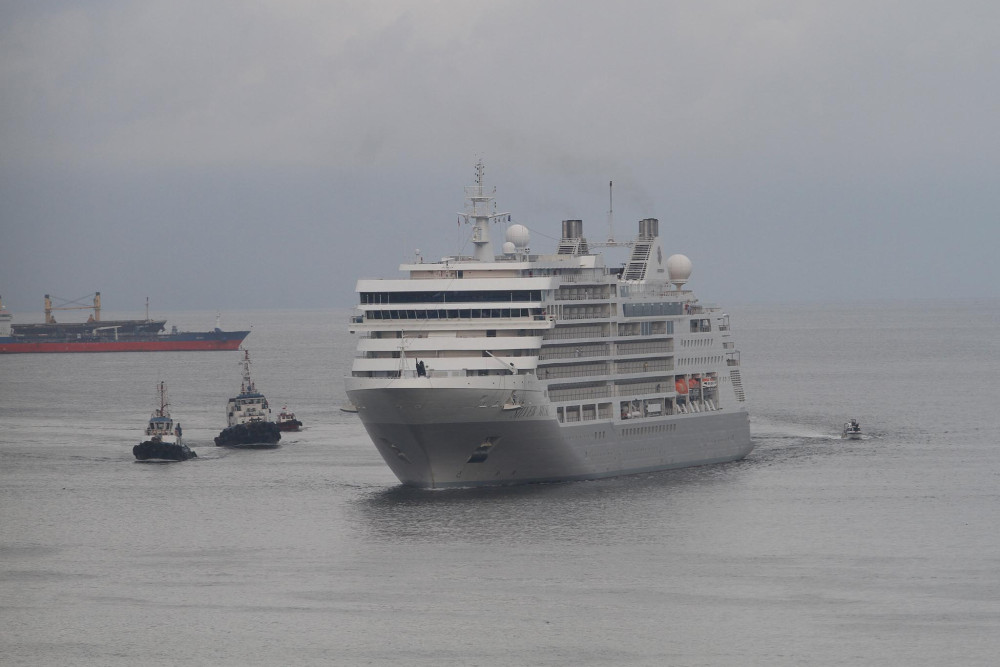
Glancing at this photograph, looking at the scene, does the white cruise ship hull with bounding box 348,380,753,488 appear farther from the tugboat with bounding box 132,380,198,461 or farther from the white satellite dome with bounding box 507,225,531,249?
the tugboat with bounding box 132,380,198,461

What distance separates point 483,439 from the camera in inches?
2297

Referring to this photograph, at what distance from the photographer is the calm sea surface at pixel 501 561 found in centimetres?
3969

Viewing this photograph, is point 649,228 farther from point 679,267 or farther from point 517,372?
point 517,372

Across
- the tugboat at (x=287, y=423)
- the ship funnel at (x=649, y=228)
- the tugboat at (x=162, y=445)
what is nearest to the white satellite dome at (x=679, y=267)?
the ship funnel at (x=649, y=228)

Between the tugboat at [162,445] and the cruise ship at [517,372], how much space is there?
61.2ft

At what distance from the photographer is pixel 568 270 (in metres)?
65.1

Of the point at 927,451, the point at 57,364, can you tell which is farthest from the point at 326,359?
the point at 927,451

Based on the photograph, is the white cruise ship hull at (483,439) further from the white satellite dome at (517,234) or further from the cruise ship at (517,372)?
the white satellite dome at (517,234)

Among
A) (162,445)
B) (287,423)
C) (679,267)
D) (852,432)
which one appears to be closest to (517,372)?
(679,267)

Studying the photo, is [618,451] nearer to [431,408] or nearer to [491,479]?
[491,479]

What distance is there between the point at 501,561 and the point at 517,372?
39.2 feet

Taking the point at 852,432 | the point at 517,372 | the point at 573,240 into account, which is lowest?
the point at 852,432

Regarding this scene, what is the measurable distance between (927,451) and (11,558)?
47.0 metres

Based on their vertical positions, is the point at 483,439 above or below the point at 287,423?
above
